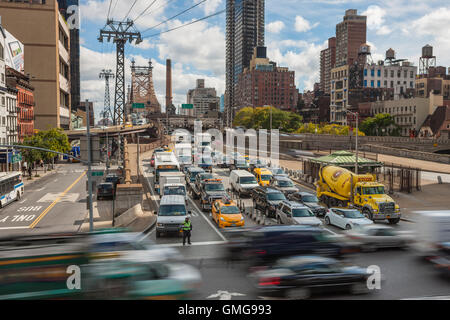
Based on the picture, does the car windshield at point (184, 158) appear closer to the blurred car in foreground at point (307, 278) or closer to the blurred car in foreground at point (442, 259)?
the blurred car in foreground at point (442, 259)

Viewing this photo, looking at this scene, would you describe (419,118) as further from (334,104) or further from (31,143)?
(31,143)

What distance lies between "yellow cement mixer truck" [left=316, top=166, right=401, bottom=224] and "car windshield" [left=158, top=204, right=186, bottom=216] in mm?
12389

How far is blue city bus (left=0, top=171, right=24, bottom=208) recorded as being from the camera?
109 feet

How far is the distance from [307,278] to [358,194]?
58.2 ft

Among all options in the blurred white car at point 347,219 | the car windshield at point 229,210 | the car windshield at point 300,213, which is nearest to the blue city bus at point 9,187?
the car windshield at point 229,210

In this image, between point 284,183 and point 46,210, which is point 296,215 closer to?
point 284,183

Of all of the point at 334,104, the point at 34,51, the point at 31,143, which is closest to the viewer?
the point at 31,143

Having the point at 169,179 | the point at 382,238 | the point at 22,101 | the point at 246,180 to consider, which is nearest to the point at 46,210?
the point at 169,179

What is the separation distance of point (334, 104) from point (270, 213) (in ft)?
401

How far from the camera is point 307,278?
11484 mm

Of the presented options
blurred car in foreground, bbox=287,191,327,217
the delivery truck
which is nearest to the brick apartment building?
the delivery truck

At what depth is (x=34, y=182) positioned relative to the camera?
5200 cm

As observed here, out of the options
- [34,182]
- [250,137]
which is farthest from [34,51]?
[250,137]

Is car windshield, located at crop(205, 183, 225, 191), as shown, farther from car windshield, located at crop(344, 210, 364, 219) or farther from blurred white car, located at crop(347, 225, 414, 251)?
blurred white car, located at crop(347, 225, 414, 251)
